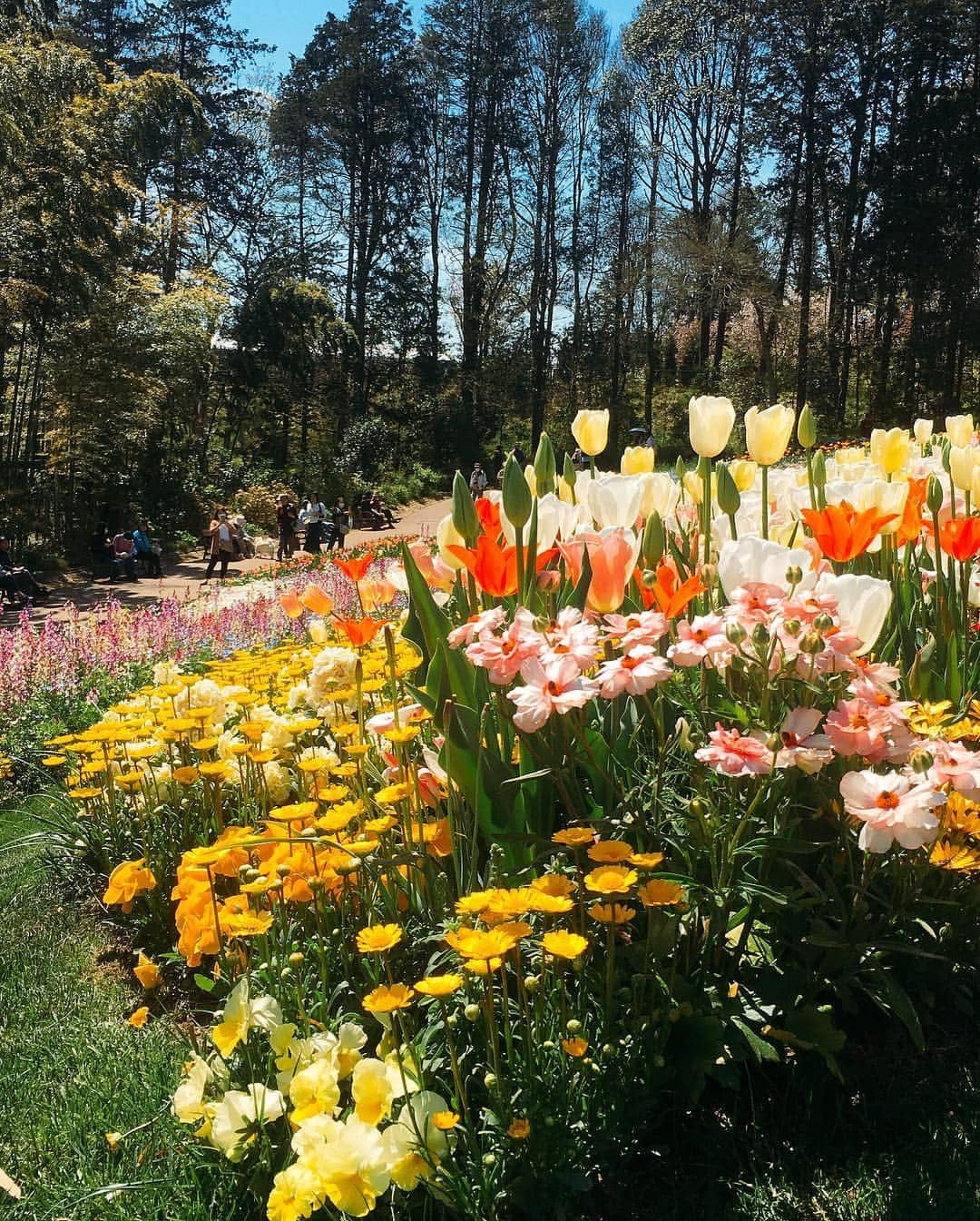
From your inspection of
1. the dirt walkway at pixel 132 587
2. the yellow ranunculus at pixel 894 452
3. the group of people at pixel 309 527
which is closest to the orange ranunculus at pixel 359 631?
the yellow ranunculus at pixel 894 452

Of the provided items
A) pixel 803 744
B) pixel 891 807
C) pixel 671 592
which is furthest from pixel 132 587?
pixel 891 807

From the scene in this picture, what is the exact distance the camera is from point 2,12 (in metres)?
13.2

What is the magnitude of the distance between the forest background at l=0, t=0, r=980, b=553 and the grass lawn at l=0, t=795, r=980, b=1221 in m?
16.4

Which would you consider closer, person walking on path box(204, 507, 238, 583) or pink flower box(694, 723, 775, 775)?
pink flower box(694, 723, 775, 775)

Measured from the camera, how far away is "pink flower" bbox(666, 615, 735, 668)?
4.52 ft

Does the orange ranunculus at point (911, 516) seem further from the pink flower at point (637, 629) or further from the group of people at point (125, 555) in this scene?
the group of people at point (125, 555)

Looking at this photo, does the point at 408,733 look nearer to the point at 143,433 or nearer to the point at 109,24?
the point at 143,433

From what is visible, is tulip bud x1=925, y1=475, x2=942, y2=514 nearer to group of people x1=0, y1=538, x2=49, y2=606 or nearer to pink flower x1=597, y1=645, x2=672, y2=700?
pink flower x1=597, y1=645, x2=672, y2=700

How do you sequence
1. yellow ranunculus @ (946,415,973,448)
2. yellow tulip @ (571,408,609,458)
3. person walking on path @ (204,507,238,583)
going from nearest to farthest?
yellow tulip @ (571,408,609,458)
yellow ranunculus @ (946,415,973,448)
person walking on path @ (204,507,238,583)

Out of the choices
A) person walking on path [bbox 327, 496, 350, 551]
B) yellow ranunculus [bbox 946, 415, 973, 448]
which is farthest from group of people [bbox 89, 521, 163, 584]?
yellow ranunculus [bbox 946, 415, 973, 448]

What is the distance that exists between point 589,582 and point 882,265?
27.2 metres

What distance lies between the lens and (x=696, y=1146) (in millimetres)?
1467

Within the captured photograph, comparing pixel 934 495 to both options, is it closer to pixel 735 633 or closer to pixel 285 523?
pixel 735 633

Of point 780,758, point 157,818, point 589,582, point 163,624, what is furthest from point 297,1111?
point 163,624
